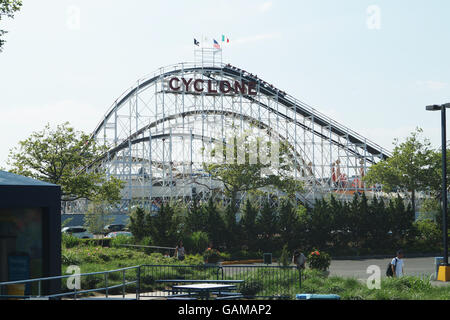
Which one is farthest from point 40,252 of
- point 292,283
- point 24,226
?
point 292,283

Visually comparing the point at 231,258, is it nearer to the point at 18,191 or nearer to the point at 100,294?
the point at 100,294

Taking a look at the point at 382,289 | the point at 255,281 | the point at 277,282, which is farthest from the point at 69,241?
the point at 382,289

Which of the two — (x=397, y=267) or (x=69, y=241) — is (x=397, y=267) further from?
(x=69, y=241)

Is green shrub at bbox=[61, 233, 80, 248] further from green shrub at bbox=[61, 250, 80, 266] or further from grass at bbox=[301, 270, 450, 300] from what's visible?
grass at bbox=[301, 270, 450, 300]

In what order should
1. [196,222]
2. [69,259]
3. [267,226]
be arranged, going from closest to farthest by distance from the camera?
[69,259]
[196,222]
[267,226]

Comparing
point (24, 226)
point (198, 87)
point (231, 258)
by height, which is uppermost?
point (198, 87)

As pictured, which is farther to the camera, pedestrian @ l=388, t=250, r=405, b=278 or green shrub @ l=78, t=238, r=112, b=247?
green shrub @ l=78, t=238, r=112, b=247

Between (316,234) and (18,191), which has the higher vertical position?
(18,191)

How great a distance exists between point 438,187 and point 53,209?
126 ft

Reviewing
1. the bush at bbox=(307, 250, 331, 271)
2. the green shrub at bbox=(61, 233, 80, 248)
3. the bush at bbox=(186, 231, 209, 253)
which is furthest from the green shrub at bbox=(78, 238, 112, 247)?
the bush at bbox=(307, 250, 331, 271)
